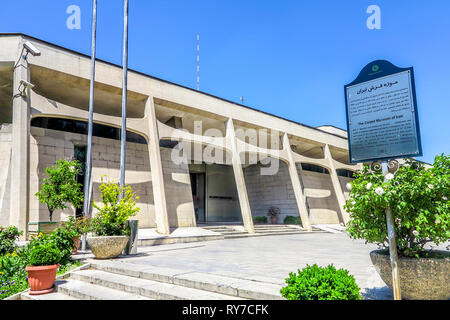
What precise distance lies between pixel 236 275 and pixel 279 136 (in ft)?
59.8

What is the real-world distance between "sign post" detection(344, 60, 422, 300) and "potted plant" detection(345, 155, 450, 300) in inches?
7.0

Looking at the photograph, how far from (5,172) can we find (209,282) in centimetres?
1204

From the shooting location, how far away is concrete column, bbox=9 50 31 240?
439 inches

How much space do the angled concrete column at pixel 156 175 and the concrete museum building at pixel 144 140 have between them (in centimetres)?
5

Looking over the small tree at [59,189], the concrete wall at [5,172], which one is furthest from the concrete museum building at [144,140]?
the small tree at [59,189]

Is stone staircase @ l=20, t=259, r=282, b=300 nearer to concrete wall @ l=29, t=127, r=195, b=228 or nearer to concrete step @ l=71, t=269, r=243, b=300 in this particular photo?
concrete step @ l=71, t=269, r=243, b=300

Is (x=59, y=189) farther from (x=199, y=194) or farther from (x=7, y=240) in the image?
(x=199, y=194)

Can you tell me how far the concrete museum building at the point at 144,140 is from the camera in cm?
1245

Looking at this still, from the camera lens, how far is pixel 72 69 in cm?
1372

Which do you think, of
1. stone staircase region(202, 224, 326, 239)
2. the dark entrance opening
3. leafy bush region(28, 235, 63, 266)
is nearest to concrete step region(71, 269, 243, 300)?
leafy bush region(28, 235, 63, 266)

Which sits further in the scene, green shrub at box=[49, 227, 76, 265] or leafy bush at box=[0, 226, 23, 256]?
leafy bush at box=[0, 226, 23, 256]

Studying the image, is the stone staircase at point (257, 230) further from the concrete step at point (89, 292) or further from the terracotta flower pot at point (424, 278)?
the terracotta flower pot at point (424, 278)

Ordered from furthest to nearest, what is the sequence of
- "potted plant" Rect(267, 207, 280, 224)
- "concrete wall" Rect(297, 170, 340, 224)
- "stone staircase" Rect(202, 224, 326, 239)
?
1. "concrete wall" Rect(297, 170, 340, 224)
2. "potted plant" Rect(267, 207, 280, 224)
3. "stone staircase" Rect(202, 224, 326, 239)

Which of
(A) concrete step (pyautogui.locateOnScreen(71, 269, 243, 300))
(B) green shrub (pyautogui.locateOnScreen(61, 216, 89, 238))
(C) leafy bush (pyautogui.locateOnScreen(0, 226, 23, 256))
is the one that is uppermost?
(B) green shrub (pyautogui.locateOnScreen(61, 216, 89, 238))
